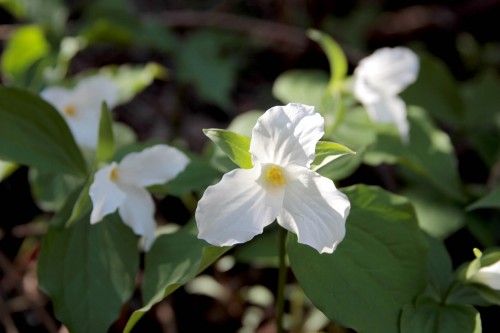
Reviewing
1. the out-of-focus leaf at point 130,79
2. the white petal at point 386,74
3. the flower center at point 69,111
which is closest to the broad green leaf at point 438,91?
the white petal at point 386,74

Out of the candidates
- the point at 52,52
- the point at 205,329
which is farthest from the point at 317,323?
the point at 52,52

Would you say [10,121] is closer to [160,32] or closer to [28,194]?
[28,194]

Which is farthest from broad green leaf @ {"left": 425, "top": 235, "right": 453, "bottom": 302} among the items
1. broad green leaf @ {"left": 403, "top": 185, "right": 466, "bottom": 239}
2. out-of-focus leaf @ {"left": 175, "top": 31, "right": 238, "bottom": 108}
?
out-of-focus leaf @ {"left": 175, "top": 31, "right": 238, "bottom": 108}

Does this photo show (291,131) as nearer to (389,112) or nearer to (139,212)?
(139,212)

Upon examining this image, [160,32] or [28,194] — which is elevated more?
[160,32]

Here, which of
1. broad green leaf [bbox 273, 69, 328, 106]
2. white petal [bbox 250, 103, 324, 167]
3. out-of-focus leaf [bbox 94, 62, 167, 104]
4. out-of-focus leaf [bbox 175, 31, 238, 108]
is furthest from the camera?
out-of-focus leaf [bbox 175, 31, 238, 108]

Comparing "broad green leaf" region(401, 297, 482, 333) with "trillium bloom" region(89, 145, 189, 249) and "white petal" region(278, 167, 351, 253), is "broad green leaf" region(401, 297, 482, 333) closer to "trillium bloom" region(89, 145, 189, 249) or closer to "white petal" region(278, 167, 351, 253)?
"white petal" region(278, 167, 351, 253)
